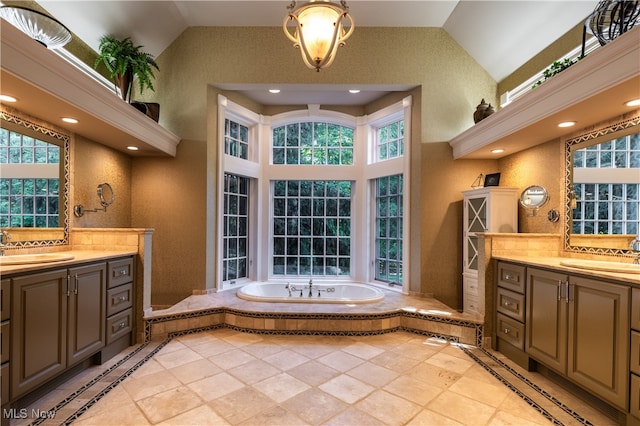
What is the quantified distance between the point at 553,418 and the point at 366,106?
4.10m

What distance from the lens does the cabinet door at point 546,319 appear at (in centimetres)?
214

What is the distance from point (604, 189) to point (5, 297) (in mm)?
4273

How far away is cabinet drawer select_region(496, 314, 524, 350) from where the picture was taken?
2.53 m

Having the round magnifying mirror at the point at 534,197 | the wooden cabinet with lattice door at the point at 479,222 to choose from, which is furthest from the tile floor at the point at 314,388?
the round magnifying mirror at the point at 534,197

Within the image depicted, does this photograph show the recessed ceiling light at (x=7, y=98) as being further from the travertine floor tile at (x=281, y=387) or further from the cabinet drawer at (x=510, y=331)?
the cabinet drawer at (x=510, y=331)

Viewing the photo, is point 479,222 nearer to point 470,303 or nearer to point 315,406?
point 470,303

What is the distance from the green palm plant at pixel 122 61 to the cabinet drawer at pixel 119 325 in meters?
2.29

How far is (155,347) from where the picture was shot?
9.37ft

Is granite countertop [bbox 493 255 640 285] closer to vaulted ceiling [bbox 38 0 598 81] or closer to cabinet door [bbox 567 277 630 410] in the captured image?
cabinet door [bbox 567 277 630 410]

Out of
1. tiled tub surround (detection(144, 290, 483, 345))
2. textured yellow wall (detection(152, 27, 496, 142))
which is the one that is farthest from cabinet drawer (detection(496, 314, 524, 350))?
textured yellow wall (detection(152, 27, 496, 142))

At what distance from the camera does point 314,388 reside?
2129 millimetres

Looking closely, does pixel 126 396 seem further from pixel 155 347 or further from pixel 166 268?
pixel 166 268

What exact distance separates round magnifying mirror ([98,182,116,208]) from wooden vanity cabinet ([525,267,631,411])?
418 cm

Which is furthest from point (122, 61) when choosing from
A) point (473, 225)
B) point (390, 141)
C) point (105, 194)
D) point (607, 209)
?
point (607, 209)
